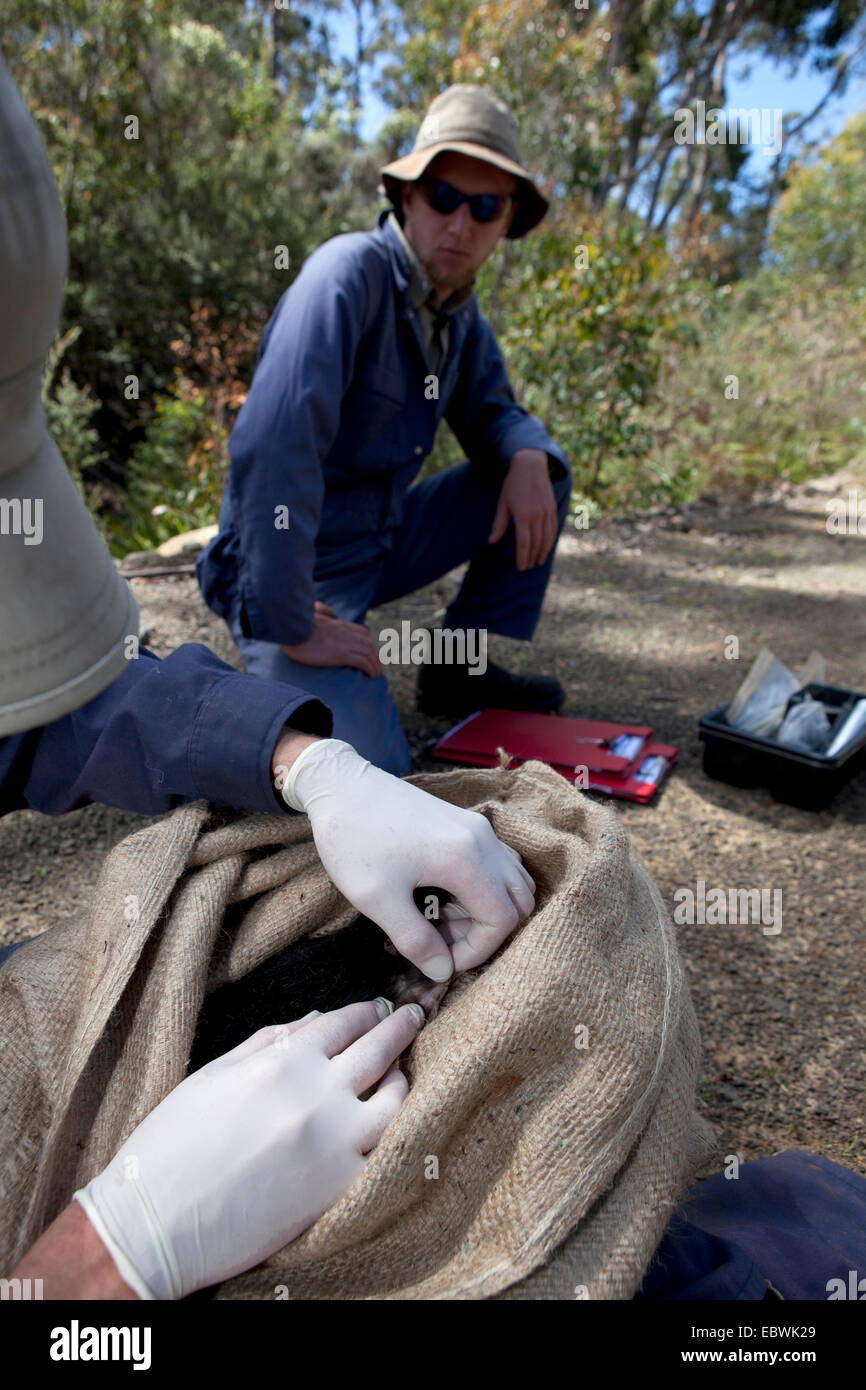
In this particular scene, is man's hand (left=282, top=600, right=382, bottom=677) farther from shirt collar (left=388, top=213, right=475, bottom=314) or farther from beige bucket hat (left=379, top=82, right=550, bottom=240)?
beige bucket hat (left=379, top=82, right=550, bottom=240)

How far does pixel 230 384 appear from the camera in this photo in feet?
17.6

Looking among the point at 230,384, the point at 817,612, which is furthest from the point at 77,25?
the point at 817,612

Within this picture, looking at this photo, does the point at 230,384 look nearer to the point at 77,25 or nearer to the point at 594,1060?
the point at 77,25

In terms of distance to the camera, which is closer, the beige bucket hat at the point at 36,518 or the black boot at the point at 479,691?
the beige bucket hat at the point at 36,518

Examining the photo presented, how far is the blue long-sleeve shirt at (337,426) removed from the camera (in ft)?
7.12

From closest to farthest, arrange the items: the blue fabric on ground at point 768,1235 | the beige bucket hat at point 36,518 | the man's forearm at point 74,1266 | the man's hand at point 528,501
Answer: the beige bucket hat at point 36,518 < the man's forearm at point 74,1266 < the blue fabric on ground at point 768,1235 < the man's hand at point 528,501

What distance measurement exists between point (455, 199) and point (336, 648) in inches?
48.8

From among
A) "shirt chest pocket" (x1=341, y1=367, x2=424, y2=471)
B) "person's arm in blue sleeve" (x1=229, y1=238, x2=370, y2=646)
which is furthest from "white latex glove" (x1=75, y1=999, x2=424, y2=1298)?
"shirt chest pocket" (x1=341, y1=367, x2=424, y2=471)

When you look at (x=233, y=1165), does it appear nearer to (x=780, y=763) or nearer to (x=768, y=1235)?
(x=768, y=1235)

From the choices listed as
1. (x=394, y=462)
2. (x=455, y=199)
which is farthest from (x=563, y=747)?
(x=455, y=199)

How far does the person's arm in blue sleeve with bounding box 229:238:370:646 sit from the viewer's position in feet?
7.09

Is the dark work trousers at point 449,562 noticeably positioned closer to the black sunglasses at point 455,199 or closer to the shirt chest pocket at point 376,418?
the shirt chest pocket at point 376,418

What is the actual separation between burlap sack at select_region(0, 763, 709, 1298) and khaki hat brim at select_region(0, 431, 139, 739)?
36cm

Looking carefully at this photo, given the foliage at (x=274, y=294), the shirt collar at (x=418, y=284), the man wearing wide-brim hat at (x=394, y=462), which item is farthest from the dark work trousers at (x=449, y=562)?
the foliage at (x=274, y=294)
